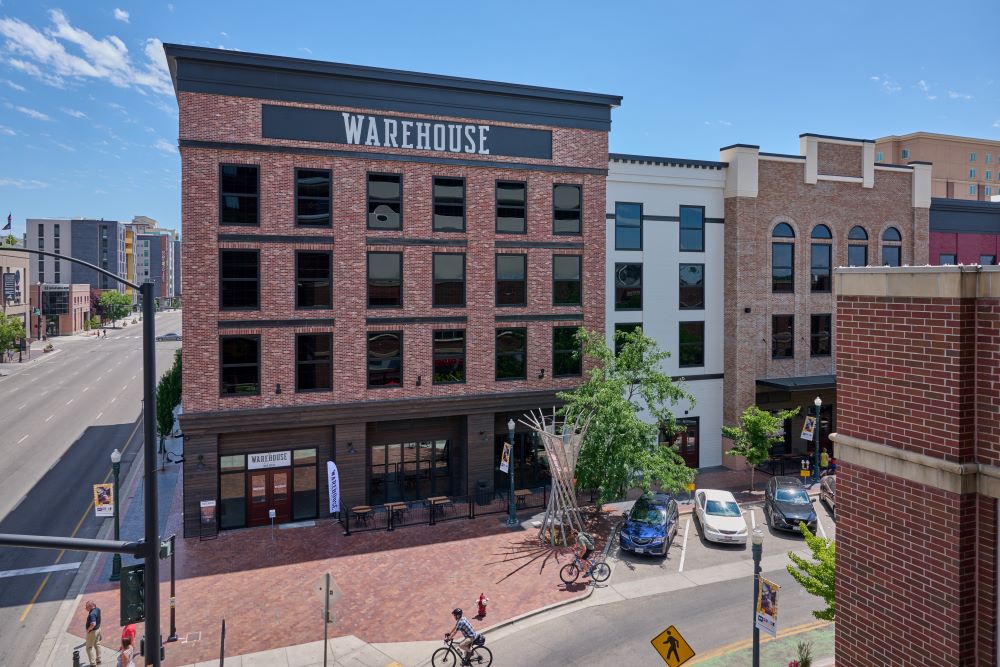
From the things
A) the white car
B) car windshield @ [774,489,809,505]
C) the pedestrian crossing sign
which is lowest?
the white car

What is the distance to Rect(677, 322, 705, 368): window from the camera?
1248 inches

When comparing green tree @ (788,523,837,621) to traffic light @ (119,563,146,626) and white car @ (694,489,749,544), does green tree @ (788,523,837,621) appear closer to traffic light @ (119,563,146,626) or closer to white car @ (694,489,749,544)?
white car @ (694,489,749,544)

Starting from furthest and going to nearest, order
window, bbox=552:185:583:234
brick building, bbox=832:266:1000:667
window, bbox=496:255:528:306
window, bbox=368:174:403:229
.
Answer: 1. window, bbox=552:185:583:234
2. window, bbox=496:255:528:306
3. window, bbox=368:174:403:229
4. brick building, bbox=832:266:1000:667

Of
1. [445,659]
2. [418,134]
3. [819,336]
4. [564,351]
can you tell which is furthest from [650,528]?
[819,336]

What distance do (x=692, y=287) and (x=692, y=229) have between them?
2827 mm

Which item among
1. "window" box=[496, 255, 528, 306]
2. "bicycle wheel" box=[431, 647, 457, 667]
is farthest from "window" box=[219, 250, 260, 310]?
"bicycle wheel" box=[431, 647, 457, 667]

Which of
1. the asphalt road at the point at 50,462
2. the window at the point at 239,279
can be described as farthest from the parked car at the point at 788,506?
the asphalt road at the point at 50,462

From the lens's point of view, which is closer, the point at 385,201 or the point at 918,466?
the point at 918,466

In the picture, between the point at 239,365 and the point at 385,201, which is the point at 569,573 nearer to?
the point at 239,365

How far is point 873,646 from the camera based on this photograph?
25.4 ft

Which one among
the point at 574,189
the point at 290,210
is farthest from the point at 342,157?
the point at 574,189

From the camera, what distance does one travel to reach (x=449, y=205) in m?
27.2

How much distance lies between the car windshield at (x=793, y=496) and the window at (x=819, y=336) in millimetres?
11364

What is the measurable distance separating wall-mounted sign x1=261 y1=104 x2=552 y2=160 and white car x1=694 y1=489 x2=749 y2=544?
15593 millimetres
